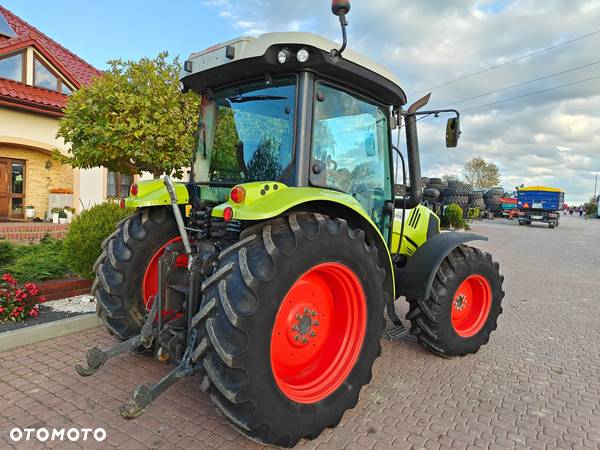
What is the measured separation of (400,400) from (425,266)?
3.81 ft

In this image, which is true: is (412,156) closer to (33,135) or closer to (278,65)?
(278,65)

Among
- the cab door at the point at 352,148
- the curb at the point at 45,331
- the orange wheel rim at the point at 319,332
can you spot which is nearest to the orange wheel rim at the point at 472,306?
the cab door at the point at 352,148

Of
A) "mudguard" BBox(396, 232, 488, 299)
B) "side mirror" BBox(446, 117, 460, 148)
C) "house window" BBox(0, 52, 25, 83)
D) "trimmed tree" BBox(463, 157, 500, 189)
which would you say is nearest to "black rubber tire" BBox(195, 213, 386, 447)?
"mudguard" BBox(396, 232, 488, 299)

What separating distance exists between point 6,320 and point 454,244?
14.6 feet

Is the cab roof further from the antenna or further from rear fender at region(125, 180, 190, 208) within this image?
rear fender at region(125, 180, 190, 208)

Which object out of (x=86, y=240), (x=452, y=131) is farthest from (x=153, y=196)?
(x=452, y=131)

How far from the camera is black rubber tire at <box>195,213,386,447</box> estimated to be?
213cm

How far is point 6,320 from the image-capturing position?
410 centimetres

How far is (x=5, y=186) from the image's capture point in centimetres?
1208

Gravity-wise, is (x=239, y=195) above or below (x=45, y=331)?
above

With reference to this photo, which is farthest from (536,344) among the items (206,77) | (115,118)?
(115,118)

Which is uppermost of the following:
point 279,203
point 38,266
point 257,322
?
point 279,203

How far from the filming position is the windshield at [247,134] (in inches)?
113

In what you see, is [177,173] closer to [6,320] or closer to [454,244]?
[6,320]
